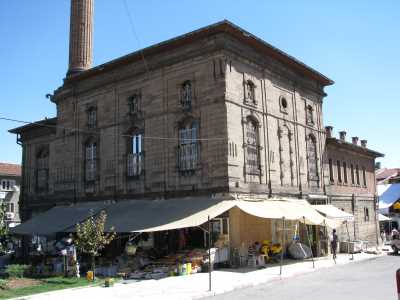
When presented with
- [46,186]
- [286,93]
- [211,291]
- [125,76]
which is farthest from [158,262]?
[46,186]

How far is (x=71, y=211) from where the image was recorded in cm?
2255

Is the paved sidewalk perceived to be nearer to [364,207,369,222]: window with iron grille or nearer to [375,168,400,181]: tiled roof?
[364,207,369,222]: window with iron grille

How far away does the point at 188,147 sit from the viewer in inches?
757

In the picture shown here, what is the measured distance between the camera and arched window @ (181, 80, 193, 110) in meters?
19.4

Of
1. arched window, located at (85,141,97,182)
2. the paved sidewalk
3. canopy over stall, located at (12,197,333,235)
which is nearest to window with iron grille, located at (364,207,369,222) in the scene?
canopy over stall, located at (12,197,333,235)

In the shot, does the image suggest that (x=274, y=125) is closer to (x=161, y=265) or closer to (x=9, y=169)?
(x=161, y=265)

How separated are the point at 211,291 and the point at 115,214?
8.03 meters

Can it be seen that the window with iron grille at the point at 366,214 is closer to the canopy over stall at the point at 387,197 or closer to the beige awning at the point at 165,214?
the canopy over stall at the point at 387,197

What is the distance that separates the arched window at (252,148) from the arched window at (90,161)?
8.99 metres

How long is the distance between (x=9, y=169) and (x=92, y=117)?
2849 centimetres

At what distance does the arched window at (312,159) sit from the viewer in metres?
24.1

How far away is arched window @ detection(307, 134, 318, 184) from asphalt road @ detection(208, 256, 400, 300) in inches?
305

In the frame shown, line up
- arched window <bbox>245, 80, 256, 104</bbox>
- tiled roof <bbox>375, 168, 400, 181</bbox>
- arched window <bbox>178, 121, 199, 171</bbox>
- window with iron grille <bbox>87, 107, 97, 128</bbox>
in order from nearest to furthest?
arched window <bbox>178, 121, 199, 171</bbox> → arched window <bbox>245, 80, 256, 104</bbox> → window with iron grille <bbox>87, 107, 97, 128</bbox> → tiled roof <bbox>375, 168, 400, 181</bbox>

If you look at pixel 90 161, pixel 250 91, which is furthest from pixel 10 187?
pixel 250 91
